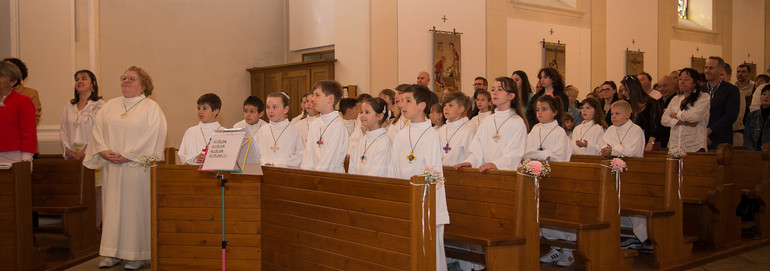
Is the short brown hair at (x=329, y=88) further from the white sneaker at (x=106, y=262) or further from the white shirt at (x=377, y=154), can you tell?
the white sneaker at (x=106, y=262)

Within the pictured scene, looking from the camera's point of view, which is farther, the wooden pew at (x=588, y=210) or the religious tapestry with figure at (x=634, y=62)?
the religious tapestry with figure at (x=634, y=62)

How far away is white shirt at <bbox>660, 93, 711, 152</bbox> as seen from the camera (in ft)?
23.1

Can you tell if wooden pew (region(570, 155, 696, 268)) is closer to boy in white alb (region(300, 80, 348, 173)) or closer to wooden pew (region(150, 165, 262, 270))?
boy in white alb (region(300, 80, 348, 173))

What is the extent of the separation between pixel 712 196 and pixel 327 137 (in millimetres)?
3908

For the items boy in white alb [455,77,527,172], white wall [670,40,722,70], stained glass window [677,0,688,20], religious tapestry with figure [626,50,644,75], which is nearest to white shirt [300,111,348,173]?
boy in white alb [455,77,527,172]

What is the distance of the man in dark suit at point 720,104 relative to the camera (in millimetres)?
7312

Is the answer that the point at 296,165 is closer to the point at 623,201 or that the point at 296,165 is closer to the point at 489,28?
the point at 623,201

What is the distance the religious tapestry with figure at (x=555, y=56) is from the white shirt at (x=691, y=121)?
6007 mm

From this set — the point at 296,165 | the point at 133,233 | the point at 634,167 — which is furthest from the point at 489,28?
the point at 133,233

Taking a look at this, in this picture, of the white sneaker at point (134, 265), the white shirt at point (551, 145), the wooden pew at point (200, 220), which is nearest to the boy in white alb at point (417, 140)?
the wooden pew at point (200, 220)

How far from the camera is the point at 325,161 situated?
480 cm

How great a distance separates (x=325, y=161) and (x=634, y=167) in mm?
2920

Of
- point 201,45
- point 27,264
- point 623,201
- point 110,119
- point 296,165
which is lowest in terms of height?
point 27,264

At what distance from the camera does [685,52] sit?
52.5 ft
